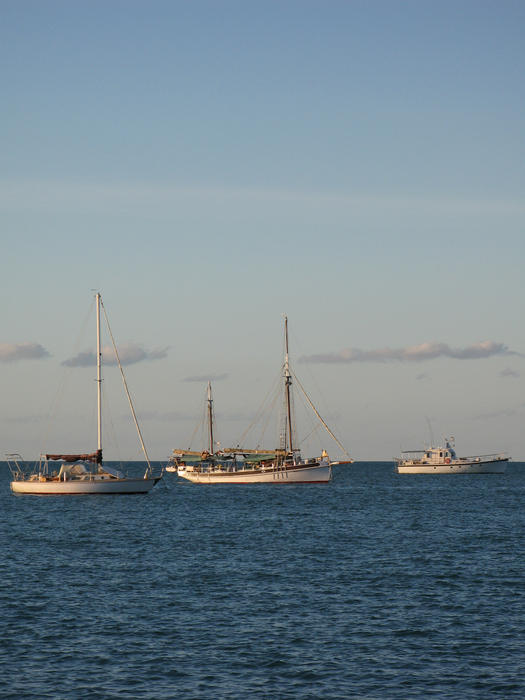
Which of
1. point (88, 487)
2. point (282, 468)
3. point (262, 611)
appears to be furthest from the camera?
point (282, 468)

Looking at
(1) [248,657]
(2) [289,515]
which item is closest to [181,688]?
(1) [248,657]

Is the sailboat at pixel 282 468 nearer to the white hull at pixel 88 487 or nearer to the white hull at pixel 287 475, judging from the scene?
the white hull at pixel 287 475

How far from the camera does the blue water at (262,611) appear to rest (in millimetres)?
31281

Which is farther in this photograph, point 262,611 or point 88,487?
point 88,487

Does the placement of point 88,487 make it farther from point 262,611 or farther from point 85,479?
point 262,611

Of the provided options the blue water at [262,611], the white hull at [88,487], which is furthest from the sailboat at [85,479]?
the blue water at [262,611]

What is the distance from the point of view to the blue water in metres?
31.3

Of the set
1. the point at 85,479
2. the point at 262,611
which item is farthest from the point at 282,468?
the point at 262,611

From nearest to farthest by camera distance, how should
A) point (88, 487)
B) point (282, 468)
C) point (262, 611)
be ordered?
1. point (262, 611)
2. point (88, 487)
3. point (282, 468)

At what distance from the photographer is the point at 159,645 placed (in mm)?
36031

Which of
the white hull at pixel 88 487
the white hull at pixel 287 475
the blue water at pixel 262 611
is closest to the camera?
the blue water at pixel 262 611

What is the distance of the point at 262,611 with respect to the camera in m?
42.2

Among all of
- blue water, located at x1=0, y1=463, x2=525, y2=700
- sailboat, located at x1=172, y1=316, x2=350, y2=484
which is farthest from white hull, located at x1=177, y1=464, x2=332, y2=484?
blue water, located at x1=0, y1=463, x2=525, y2=700

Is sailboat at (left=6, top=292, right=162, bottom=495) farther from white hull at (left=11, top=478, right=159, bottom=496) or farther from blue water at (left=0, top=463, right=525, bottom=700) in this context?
blue water at (left=0, top=463, right=525, bottom=700)
